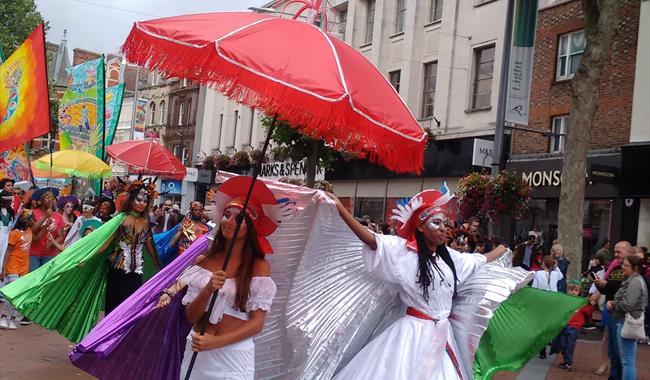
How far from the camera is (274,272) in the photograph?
4680mm

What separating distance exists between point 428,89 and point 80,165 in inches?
504

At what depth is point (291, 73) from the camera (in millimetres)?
3580

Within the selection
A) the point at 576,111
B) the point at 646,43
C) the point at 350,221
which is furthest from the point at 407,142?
the point at 646,43

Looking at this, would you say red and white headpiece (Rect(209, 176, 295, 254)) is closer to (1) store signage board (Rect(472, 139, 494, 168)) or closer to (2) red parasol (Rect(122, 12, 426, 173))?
(2) red parasol (Rect(122, 12, 426, 173))

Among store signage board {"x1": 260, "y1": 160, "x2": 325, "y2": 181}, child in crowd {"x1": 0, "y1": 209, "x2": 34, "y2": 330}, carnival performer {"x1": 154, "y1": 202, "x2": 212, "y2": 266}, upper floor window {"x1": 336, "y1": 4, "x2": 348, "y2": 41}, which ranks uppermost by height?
upper floor window {"x1": 336, "y1": 4, "x2": 348, "y2": 41}

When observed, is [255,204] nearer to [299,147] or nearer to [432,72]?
[299,147]

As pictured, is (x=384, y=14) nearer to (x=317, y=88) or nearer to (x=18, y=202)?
(x=18, y=202)

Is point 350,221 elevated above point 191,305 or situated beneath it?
elevated above

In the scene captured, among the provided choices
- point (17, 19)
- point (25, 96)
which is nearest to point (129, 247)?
point (25, 96)

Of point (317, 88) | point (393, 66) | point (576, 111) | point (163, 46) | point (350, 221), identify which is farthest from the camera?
point (393, 66)

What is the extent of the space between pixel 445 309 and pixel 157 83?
155ft

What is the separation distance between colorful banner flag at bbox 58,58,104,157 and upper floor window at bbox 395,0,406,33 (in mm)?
12562

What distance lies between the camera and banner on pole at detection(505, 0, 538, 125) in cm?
1633

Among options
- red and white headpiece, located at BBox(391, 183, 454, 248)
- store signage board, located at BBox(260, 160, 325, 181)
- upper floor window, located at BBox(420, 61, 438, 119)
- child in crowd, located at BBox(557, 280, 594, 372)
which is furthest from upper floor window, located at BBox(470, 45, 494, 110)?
red and white headpiece, located at BBox(391, 183, 454, 248)
